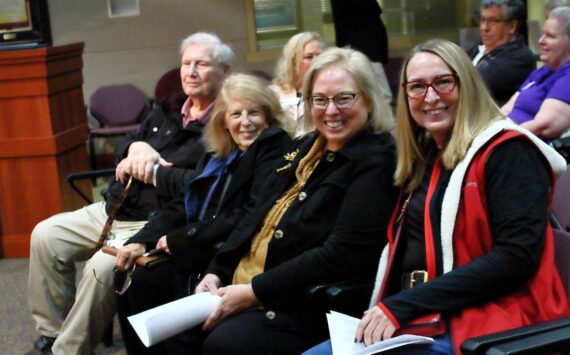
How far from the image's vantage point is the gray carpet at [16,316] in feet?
11.9

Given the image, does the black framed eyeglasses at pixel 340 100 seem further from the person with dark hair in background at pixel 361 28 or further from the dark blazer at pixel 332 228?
the person with dark hair in background at pixel 361 28

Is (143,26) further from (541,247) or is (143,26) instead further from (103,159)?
(541,247)

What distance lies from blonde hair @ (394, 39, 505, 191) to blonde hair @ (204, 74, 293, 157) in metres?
0.81

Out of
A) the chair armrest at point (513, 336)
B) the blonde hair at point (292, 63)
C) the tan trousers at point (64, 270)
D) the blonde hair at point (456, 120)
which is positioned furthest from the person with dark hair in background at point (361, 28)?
the chair armrest at point (513, 336)

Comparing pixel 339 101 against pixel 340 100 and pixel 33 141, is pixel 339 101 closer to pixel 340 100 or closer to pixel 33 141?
pixel 340 100

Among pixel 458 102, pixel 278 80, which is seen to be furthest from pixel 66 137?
pixel 458 102

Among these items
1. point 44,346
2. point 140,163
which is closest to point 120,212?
point 140,163

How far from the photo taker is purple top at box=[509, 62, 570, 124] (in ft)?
10.2

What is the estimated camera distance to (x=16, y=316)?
13.3 feet

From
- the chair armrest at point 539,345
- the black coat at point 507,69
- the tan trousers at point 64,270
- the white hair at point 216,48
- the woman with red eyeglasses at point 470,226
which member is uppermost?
the white hair at point 216,48

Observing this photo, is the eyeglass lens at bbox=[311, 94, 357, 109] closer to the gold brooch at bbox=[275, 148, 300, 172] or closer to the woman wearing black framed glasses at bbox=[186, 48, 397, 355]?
the woman wearing black framed glasses at bbox=[186, 48, 397, 355]

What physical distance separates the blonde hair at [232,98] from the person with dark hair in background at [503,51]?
3.95ft

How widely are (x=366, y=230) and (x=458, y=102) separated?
0.45 m

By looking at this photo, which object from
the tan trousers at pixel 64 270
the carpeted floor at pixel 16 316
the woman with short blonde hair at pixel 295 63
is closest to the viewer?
the tan trousers at pixel 64 270
